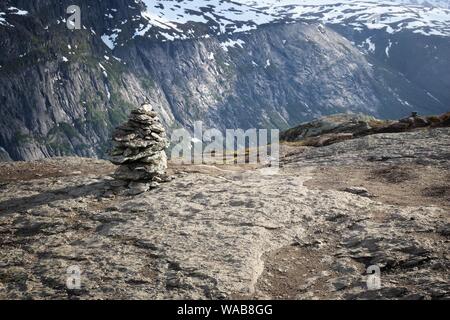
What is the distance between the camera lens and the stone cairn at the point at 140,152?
31141 millimetres

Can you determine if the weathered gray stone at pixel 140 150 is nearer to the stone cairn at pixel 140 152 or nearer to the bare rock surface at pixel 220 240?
the stone cairn at pixel 140 152

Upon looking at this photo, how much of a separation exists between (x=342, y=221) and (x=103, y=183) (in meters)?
17.1

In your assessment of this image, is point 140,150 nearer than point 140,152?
No

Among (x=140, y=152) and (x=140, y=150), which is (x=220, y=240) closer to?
(x=140, y=152)

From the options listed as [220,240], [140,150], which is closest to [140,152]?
[140,150]

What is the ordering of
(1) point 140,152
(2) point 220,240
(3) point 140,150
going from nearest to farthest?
(2) point 220,240
(1) point 140,152
(3) point 140,150

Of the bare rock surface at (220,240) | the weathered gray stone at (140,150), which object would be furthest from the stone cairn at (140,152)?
the bare rock surface at (220,240)

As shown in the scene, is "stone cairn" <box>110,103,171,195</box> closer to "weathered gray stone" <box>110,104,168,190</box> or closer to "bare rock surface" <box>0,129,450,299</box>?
"weathered gray stone" <box>110,104,168,190</box>

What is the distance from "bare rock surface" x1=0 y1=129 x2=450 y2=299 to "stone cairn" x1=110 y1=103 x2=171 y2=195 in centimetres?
114

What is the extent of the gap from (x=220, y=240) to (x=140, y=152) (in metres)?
11.9

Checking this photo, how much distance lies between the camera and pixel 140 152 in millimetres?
31672
